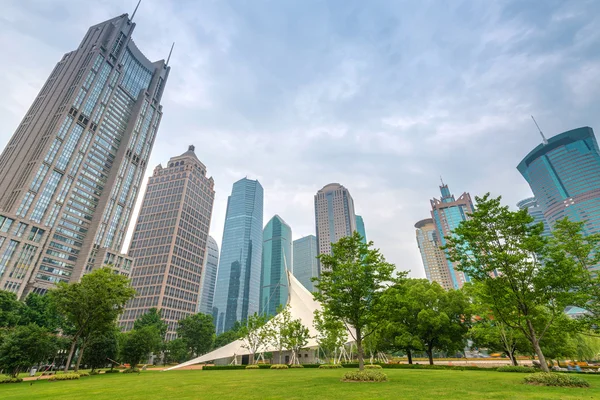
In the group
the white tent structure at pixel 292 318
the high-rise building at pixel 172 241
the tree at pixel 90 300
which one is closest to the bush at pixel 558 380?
the white tent structure at pixel 292 318

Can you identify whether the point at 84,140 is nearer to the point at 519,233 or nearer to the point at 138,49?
the point at 138,49

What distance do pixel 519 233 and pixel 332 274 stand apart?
37.7ft

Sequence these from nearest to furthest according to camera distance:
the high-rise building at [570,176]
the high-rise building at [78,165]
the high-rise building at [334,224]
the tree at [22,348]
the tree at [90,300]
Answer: the tree at [22,348], the tree at [90,300], the high-rise building at [78,165], the high-rise building at [570,176], the high-rise building at [334,224]

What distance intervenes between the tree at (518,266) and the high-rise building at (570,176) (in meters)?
186

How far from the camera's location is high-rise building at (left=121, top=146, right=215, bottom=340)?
101812 mm

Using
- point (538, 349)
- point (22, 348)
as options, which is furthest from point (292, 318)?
point (538, 349)

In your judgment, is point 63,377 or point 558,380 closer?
point 558,380

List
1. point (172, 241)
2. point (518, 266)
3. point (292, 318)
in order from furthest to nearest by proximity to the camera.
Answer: point (172, 241), point (292, 318), point (518, 266)

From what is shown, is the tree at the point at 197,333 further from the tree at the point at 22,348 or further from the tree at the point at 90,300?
the tree at the point at 22,348

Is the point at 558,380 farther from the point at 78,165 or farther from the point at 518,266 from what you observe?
the point at 78,165

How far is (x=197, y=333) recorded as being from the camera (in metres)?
69.9

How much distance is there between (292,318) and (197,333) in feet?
108

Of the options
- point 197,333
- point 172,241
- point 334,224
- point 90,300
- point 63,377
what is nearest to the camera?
point 63,377

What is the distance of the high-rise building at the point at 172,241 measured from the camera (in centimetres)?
10181
